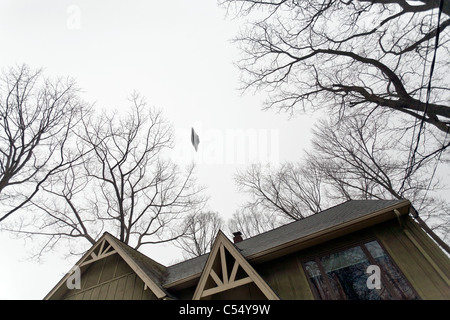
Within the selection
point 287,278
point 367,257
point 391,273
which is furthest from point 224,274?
point 391,273

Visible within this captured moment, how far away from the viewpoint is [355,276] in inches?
180

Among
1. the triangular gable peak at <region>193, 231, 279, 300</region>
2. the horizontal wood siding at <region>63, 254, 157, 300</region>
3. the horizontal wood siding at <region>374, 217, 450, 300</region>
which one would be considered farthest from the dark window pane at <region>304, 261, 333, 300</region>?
the horizontal wood siding at <region>63, 254, 157, 300</region>

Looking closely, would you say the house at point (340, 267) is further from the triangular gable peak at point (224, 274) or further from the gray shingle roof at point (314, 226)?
the gray shingle roof at point (314, 226)

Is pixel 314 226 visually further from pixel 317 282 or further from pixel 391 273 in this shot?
pixel 391 273

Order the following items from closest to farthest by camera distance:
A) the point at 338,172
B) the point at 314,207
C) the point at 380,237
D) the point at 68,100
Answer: the point at 380,237 → the point at 68,100 → the point at 338,172 → the point at 314,207

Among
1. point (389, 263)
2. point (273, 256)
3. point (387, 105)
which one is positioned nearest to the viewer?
point (389, 263)

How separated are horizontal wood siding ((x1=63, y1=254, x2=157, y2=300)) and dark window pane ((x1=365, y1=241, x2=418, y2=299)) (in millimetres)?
6249

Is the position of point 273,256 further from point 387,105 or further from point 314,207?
point 314,207
